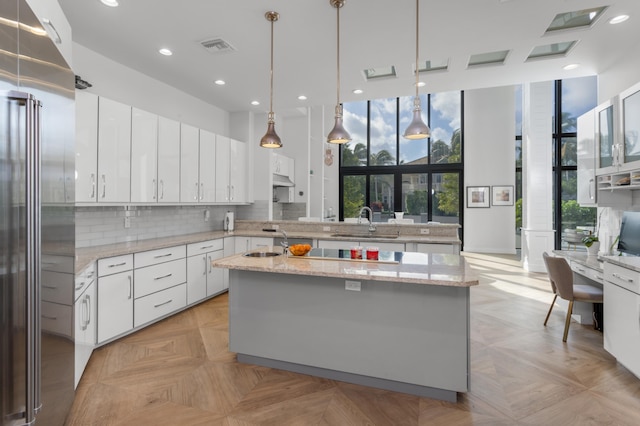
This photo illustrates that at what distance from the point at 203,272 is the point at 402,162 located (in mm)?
7253

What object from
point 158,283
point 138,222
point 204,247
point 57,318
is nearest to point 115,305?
point 158,283

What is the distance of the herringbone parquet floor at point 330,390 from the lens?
2158 millimetres

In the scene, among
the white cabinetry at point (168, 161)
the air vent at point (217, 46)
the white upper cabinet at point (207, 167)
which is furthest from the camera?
the white upper cabinet at point (207, 167)

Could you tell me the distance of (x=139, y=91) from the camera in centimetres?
423

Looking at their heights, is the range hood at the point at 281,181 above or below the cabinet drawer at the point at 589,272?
above

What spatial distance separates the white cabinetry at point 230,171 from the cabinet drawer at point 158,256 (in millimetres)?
1249

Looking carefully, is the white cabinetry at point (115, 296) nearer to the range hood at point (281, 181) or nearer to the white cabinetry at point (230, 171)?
the white cabinetry at point (230, 171)

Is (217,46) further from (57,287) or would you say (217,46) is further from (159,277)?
(57,287)

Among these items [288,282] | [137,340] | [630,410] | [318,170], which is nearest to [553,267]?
[630,410]

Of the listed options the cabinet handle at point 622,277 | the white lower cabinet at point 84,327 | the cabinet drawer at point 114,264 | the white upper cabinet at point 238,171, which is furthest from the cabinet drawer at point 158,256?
the cabinet handle at point 622,277

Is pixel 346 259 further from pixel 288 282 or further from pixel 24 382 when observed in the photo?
pixel 24 382

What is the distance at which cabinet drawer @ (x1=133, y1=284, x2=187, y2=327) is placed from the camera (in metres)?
3.51

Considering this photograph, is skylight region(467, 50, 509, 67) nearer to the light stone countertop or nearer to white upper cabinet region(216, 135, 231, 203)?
the light stone countertop

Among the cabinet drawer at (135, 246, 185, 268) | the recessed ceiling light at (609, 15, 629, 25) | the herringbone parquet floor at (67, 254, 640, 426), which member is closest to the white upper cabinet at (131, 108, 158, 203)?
the cabinet drawer at (135, 246, 185, 268)
